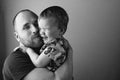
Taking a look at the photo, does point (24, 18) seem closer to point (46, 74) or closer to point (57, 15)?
point (57, 15)

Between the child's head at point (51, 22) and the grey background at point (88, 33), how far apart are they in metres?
0.70

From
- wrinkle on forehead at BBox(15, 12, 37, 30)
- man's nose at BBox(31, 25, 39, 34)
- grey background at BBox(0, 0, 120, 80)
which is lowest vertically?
grey background at BBox(0, 0, 120, 80)

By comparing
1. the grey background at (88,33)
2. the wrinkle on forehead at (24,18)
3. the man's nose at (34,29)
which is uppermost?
the wrinkle on forehead at (24,18)

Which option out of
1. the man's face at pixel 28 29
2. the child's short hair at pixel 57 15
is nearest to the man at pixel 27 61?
the man's face at pixel 28 29

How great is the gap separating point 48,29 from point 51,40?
62 mm

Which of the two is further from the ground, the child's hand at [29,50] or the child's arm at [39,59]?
the child's hand at [29,50]

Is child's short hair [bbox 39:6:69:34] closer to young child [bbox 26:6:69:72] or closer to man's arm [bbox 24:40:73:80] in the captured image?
young child [bbox 26:6:69:72]

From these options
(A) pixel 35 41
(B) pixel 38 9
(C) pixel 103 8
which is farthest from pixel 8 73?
(C) pixel 103 8

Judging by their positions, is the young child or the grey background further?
the grey background

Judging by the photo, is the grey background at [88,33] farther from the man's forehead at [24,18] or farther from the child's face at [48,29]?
the child's face at [48,29]

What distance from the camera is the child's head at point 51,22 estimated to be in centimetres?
94

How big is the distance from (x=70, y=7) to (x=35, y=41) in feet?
2.41

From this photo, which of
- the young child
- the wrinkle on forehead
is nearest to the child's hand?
the young child

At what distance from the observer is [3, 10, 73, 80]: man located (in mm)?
978
